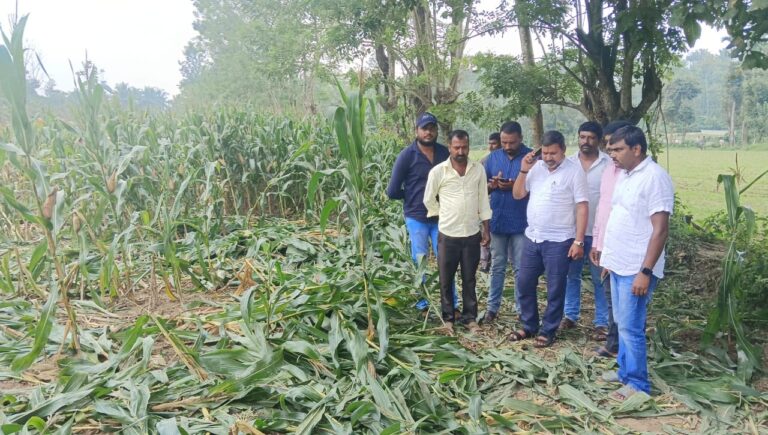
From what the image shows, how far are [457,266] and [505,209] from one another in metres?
0.54

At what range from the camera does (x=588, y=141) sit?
10.8 ft

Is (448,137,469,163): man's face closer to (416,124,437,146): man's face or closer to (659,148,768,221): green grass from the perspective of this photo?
(416,124,437,146): man's face

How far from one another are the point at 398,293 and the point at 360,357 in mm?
973

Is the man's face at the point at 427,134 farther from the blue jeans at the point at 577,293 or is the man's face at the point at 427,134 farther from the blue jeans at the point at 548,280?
the blue jeans at the point at 577,293

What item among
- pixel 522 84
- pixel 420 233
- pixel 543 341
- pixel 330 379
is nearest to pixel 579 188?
pixel 543 341

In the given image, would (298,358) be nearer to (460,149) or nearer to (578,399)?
(578,399)

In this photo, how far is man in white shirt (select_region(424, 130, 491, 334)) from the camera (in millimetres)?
3322

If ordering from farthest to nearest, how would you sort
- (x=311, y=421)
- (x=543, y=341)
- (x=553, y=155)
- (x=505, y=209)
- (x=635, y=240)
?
1. (x=505, y=209)
2. (x=543, y=341)
3. (x=553, y=155)
4. (x=635, y=240)
5. (x=311, y=421)

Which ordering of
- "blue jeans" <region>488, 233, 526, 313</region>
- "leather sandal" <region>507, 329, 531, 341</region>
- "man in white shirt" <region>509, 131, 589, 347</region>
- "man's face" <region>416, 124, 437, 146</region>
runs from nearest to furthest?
"man in white shirt" <region>509, 131, 589, 347</region> < "leather sandal" <region>507, 329, 531, 341</region> < "man's face" <region>416, 124, 437, 146</region> < "blue jeans" <region>488, 233, 526, 313</region>

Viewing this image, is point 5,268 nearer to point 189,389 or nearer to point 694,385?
point 189,389


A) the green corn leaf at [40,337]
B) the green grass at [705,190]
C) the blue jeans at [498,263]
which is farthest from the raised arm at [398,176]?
the green grass at [705,190]

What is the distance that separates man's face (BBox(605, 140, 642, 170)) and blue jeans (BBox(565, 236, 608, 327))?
86 centimetres

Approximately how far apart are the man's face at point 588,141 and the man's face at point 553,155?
0.25 meters

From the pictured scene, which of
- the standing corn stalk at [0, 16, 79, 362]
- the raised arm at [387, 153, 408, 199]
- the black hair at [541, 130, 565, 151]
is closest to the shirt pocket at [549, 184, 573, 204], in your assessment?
the black hair at [541, 130, 565, 151]
